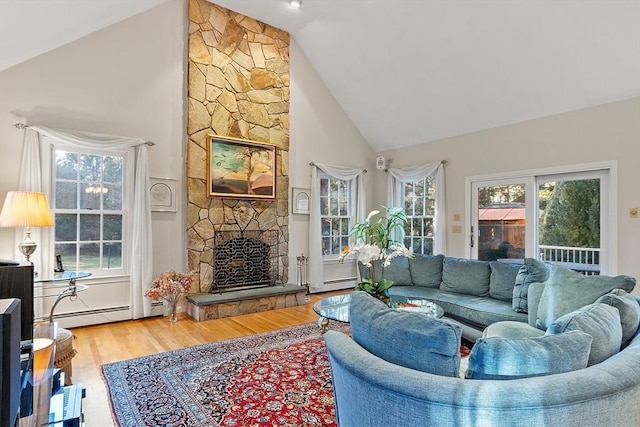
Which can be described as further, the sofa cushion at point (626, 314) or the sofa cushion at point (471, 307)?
the sofa cushion at point (471, 307)

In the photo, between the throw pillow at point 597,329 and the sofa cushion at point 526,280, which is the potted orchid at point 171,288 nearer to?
the sofa cushion at point 526,280

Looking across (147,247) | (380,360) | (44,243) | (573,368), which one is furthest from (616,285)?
(44,243)

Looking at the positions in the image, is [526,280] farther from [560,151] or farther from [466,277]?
[560,151]

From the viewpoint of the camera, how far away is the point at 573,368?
1219 mm

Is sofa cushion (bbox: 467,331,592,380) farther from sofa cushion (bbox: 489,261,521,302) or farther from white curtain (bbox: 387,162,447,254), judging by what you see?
white curtain (bbox: 387,162,447,254)

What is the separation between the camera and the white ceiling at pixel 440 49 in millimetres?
3445

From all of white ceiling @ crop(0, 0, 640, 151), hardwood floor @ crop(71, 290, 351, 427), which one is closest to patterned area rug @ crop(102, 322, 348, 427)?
hardwood floor @ crop(71, 290, 351, 427)

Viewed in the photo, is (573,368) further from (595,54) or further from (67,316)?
(67,316)

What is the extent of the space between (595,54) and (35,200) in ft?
18.9

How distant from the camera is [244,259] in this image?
524cm

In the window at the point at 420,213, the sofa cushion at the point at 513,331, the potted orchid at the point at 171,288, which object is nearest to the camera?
the sofa cushion at the point at 513,331

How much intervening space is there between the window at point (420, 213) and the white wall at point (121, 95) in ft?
12.7

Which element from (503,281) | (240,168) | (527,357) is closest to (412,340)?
(527,357)

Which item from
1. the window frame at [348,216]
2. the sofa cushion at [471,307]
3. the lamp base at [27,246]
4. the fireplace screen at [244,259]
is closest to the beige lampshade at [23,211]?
the lamp base at [27,246]
